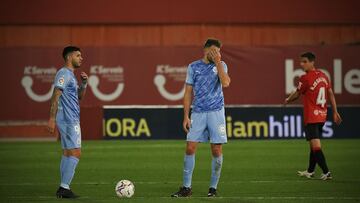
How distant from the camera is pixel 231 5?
32438 mm

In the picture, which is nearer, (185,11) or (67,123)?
(67,123)

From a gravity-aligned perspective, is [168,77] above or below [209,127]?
above

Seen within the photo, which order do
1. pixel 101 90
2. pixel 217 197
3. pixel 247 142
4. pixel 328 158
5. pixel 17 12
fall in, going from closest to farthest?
pixel 217 197 → pixel 328 158 → pixel 247 142 → pixel 101 90 → pixel 17 12

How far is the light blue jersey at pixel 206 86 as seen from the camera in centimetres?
1232

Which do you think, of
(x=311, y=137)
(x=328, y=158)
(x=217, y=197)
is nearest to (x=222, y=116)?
(x=217, y=197)

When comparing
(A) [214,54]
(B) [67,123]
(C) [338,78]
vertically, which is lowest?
(B) [67,123]

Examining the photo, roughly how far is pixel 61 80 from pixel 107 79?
16552 millimetres

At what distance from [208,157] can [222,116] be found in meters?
7.44

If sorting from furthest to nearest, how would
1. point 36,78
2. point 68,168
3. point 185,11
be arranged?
point 185,11 < point 36,78 < point 68,168

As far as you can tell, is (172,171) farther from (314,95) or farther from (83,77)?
(83,77)

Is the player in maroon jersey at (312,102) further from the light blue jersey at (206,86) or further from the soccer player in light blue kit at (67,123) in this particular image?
the soccer player in light blue kit at (67,123)

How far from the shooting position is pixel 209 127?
486 inches

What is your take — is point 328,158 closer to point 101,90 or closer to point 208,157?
point 208,157

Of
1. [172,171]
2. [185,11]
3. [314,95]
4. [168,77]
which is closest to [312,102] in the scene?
[314,95]
